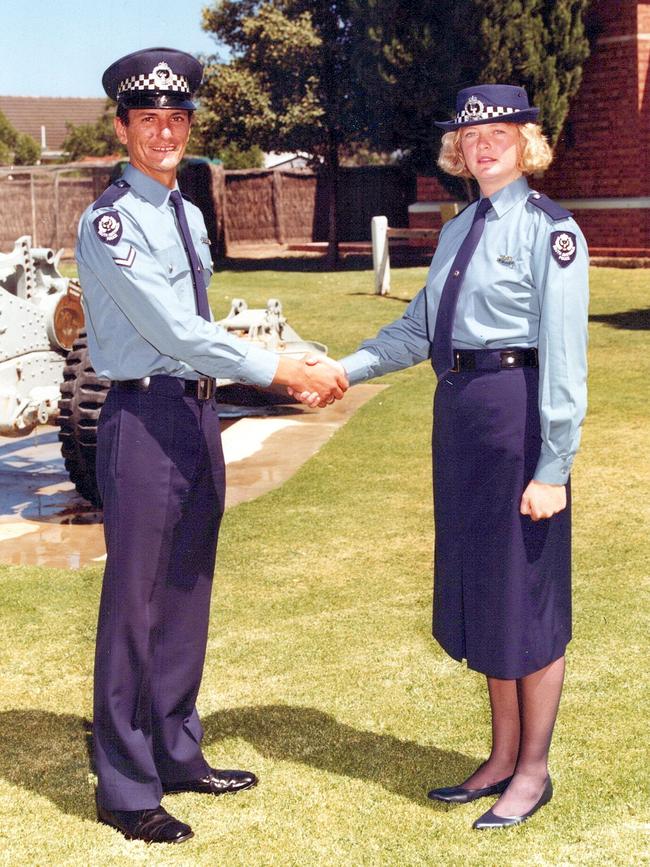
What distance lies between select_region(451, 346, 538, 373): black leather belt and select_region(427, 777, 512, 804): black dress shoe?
135 centimetres

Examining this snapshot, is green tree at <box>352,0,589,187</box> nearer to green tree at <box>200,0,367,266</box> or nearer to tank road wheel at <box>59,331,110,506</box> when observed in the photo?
green tree at <box>200,0,367,266</box>

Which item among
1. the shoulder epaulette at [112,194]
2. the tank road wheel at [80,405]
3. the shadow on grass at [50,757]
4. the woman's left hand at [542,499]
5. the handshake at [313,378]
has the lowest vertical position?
the shadow on grass at [50,757]

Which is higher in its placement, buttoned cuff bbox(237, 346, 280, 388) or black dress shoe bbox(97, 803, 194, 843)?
buttoned cuff bbox(237, 346, 280, 388)

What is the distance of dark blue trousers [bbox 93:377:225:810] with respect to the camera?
12.6 feet

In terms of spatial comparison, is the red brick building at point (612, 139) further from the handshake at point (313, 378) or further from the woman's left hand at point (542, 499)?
the woman's left hand at point (542, 499)

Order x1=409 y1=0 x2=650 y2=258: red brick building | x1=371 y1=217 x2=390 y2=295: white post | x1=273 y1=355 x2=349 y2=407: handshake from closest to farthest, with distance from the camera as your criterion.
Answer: x1=273 y1=355 x2=349 y2=407: handshake → x1=371 y1=217 x2=390 y2=295: white post → x1=409 y1=0 x2=650 y2=258: red brick building

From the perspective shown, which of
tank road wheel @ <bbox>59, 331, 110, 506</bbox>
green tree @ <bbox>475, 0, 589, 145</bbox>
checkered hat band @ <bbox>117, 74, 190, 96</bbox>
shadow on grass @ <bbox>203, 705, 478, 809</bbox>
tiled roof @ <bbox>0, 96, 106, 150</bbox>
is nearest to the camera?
checkered hat band @ <bbox>117, 74, 190, 96</bbox>

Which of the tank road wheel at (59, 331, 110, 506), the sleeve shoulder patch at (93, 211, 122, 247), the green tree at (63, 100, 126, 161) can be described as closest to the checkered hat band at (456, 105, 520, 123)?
the sleeve shoulder patch at (93, 211, 122, 247)

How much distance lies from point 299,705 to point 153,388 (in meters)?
1.68

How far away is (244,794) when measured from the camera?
4176 mm

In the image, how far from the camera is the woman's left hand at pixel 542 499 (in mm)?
3693

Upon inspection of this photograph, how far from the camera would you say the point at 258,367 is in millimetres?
3885

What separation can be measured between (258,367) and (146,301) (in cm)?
42

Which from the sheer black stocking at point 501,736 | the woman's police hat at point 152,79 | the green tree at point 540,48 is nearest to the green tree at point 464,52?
the green tree at point 540,48
